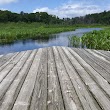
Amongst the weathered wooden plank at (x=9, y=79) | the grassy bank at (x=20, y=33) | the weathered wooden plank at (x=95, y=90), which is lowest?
the grassy bank at (x=20, y=33)

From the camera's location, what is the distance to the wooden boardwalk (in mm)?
3316

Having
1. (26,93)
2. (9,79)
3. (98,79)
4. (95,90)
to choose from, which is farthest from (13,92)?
(98,79)

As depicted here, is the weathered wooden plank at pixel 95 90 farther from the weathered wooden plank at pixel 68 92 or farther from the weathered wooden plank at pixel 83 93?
the weathered wooden plank at pixel 68 92

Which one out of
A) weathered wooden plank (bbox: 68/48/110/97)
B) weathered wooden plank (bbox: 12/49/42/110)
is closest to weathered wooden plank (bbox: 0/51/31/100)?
weathered wooden plank (bbox: 12/49/42/110)

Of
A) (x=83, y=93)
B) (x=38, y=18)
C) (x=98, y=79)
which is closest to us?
(x=83, y=93)

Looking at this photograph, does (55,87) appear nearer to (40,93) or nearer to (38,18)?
(40,93)

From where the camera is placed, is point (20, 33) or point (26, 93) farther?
point (20, 33)

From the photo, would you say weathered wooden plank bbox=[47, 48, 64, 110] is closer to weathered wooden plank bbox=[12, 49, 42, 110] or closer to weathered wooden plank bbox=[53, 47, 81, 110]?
weathered wooden plank bbox=[53, 47, 81, 110]

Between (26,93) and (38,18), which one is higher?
(26,93)

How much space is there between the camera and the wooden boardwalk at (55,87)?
332 centimetres

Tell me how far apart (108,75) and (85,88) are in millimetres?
1136

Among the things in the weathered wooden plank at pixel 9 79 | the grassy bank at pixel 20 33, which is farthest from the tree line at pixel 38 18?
the weathered wooden plank at pixel 9 79

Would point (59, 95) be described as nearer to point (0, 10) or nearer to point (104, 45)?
point (104, 45)

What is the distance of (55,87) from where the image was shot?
162 inches
